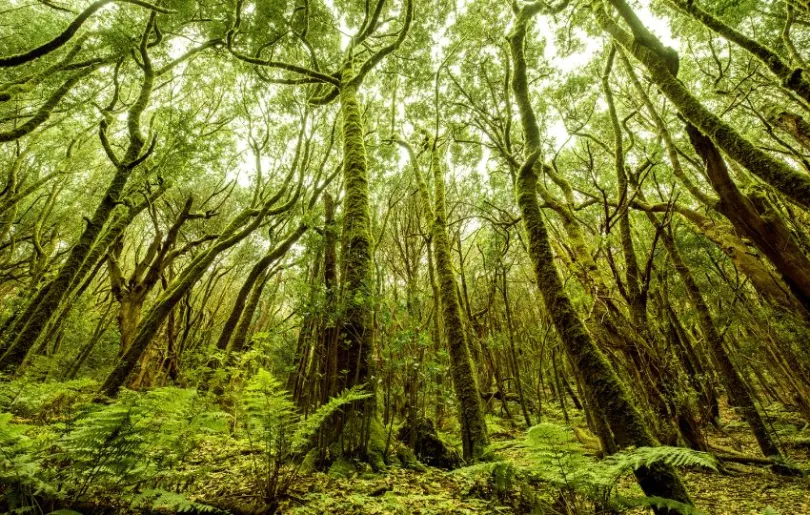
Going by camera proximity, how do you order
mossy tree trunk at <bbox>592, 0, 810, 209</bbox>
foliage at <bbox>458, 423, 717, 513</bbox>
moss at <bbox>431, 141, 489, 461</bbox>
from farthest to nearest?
moss at <bbox>431, 141, 489, 461</bbox> → mossy tree trunk at <bbox>592, 0, 810, 209</bbox> → foliage at <bbox>458, 423, 717, 513</bbox>

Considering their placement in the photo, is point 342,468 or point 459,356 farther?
point 459,356

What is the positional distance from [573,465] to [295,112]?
34.1ft

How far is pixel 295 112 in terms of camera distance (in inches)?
400

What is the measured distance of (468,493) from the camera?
3.81m

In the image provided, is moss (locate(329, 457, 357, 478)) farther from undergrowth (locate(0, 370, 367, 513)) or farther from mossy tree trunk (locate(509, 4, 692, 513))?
mossy tree trunk (locate(509, 4, 692, 513))

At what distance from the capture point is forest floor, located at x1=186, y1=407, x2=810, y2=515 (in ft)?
10.2

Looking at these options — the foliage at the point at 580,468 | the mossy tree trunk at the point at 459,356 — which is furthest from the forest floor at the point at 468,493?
the mossy tree trunk at the point at 459,356

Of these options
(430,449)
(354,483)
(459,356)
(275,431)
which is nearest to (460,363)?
(459,356)

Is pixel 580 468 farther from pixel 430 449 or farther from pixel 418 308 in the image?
pixel 418 308

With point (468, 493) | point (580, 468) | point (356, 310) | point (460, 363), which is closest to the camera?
point (580, 468)

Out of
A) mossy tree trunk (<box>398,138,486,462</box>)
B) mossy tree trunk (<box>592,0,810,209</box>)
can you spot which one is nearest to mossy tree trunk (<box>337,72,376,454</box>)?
mossy tree trunk (<box>398,138,486,462</box>)

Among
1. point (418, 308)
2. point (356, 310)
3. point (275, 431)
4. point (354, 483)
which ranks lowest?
point (354, 483)

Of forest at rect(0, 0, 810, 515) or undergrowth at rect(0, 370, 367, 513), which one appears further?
forest at rect(0, 0, 810, 515)

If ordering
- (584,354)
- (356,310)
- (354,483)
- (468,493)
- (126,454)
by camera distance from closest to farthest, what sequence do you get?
(126,454) → (584,354) → (354,483) → (468,493) → (356,310)
